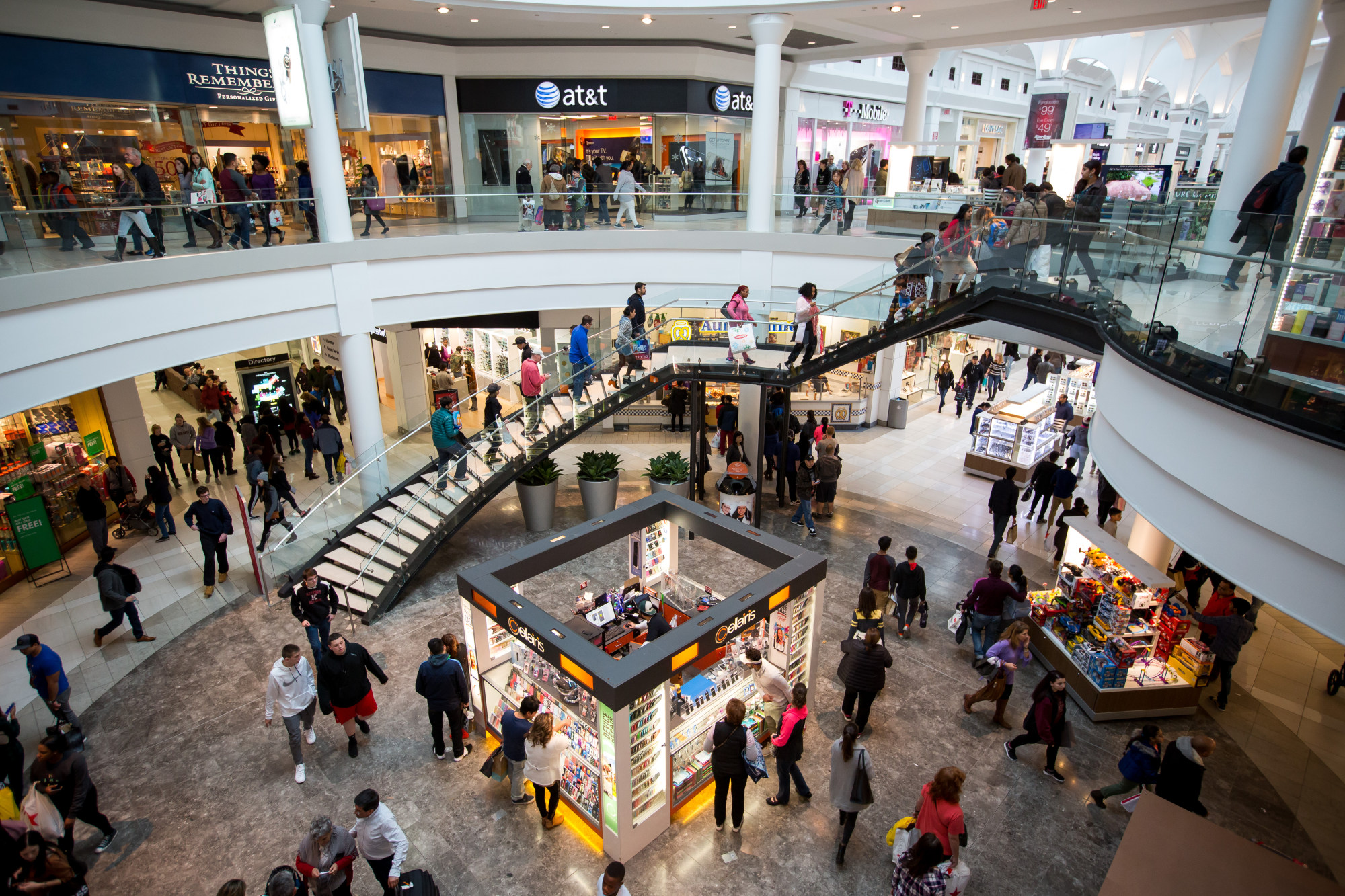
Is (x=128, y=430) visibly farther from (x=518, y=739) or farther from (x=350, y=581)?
(x=518, y=739)

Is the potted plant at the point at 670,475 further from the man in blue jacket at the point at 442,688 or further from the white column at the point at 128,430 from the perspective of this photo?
the white column at the point at 128,430

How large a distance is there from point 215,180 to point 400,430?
22.6ft

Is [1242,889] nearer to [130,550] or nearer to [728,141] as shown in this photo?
[130,550]

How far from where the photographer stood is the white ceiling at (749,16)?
1309 centimetres

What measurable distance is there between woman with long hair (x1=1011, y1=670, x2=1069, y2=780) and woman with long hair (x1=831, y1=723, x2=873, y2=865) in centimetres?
213

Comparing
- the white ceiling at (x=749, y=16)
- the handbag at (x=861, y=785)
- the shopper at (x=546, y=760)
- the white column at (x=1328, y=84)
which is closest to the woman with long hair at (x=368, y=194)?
the white ceiling at (x=749, y=16)

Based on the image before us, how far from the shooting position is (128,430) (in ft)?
45.1

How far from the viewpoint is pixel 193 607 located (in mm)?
9984

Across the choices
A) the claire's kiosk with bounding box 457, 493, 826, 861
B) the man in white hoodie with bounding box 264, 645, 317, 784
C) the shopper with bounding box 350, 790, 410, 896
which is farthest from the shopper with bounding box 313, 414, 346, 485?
the shopper with bounding box 350, 790, 410, 896

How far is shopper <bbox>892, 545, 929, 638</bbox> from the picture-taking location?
9.24 metres

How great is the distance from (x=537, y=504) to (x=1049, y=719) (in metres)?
8.29

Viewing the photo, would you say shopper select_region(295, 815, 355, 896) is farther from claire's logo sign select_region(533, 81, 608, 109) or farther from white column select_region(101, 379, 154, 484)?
claire's logo sign select_region(533, 81, 608, 109)

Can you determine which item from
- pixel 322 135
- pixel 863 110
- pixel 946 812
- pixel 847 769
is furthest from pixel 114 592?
pixel 863 110

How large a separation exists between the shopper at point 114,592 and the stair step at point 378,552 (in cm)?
263
